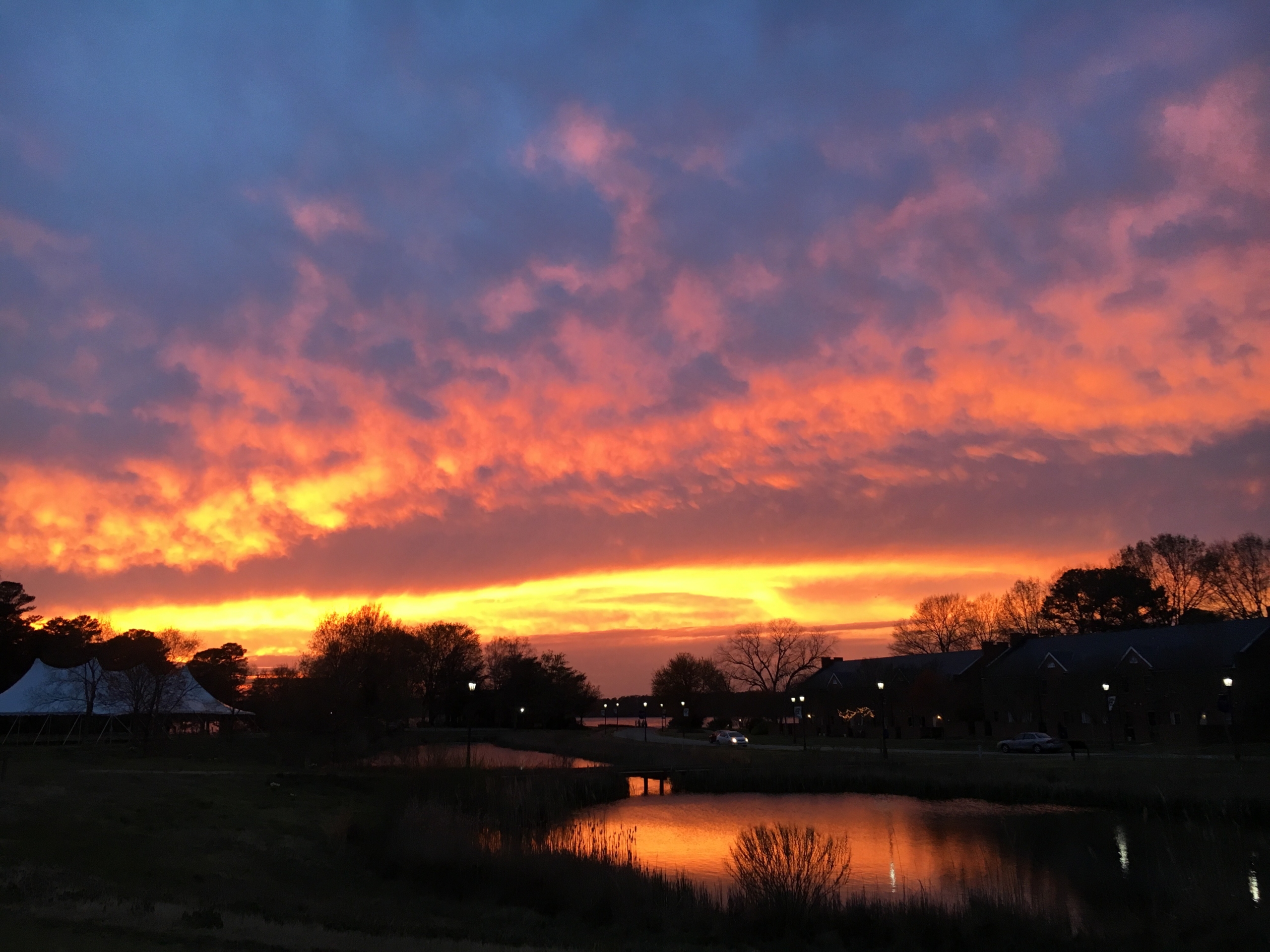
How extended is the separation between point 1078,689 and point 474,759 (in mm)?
45630

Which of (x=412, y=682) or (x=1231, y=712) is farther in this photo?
(x=412, y=682)

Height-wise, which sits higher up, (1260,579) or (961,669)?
(1260,579)

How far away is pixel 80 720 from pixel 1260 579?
98816 millimetres

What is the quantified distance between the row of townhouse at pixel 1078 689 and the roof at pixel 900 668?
194 millimetres

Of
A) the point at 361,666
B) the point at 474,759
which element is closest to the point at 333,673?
the point at 361,666

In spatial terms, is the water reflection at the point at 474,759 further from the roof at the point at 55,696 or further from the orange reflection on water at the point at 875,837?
the roof at the point at 55,696

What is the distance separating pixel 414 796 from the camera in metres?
27.4

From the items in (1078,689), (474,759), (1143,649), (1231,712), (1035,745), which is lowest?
(1035,745)

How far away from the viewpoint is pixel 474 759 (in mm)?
44500

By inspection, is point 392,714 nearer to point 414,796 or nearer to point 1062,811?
point 414,796

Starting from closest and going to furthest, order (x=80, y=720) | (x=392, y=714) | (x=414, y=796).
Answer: (x=414, y=796) → (x=80, y=720) → (x=392, y=714)

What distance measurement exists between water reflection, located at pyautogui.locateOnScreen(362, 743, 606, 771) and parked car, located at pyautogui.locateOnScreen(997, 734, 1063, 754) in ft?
81.2

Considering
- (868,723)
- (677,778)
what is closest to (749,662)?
(868,723)

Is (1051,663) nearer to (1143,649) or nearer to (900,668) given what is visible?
Result: (1143,649)
